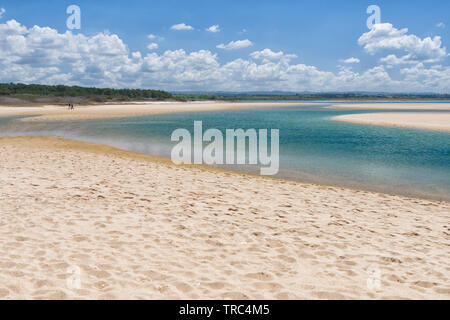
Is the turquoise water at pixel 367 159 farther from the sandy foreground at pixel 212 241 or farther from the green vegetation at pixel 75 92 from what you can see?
the green vegetation at pixel 75 92

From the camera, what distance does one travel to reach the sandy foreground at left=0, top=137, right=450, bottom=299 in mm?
4965

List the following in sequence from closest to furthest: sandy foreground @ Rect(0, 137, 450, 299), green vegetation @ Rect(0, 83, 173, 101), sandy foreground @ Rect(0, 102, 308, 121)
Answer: sandy foreground @ Rect(0, 137, 450, 299) → sandy foreground @ Rect(0, 102, 308, 121) → green vegetation @ Rect(0, 83, 173, 101)

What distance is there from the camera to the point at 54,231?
6848mm

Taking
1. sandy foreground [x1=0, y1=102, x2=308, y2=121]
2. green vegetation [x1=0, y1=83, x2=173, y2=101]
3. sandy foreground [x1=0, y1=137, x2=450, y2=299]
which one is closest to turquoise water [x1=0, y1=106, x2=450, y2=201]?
sandy foreground [x1=0, y1=137, x2=450, y2=299]

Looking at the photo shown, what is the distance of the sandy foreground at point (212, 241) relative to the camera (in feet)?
16.3

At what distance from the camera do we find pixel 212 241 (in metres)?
6.71

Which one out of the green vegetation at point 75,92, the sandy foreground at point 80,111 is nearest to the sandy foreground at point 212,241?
the sandy foreground at point 80,111

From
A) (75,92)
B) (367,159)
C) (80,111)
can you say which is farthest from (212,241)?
(75,92)

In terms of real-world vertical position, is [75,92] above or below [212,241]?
above

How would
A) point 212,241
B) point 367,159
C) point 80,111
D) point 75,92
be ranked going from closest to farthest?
point 212,241 < point 367,159 < point 80,111 < point 75,92

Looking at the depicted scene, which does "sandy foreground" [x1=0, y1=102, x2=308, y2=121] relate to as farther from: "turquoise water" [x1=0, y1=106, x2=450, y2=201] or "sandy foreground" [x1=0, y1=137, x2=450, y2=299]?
"sandy foreground" [x1=0, y1=137, x2=450, y2=299]

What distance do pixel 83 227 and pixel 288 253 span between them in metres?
4.34

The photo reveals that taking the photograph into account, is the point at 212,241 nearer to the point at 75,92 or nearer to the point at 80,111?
the point at 80,111

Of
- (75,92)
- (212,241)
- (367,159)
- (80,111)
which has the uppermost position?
(75,92)
